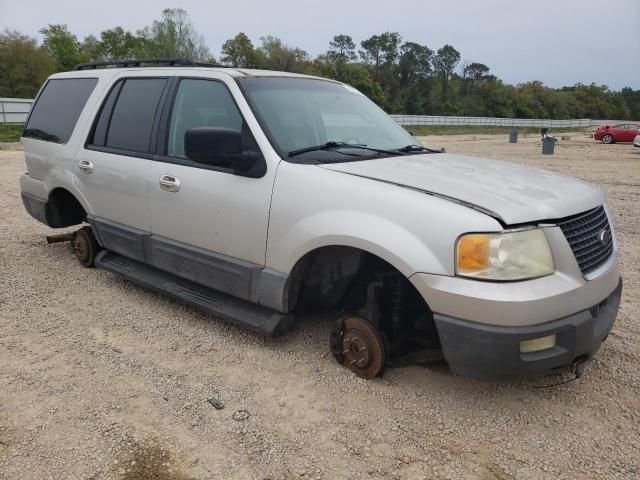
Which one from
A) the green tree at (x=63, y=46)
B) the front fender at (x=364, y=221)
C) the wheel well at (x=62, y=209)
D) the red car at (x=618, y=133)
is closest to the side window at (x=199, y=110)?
the front fender at (x=364, y=221)

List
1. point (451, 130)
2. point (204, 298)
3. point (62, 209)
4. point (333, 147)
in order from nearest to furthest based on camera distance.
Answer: point (333, 147) → point (204, 298) → point (62, 209) → point (451, 130)

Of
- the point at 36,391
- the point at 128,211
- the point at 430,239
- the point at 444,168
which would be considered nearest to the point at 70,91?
Answer: the point at 128,211

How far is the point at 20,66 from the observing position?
42656 mm

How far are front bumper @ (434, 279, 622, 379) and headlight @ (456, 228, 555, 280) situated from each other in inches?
9.8

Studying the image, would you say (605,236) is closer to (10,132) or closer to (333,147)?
(333,147)

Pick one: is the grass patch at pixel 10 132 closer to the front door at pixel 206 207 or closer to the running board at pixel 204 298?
the running board at pixel 204 298

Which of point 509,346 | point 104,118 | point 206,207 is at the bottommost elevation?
point 509,346

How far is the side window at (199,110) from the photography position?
3.46 meters

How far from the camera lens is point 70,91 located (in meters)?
4.88

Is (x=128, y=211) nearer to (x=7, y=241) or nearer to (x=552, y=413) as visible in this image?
(x=7, y=241)

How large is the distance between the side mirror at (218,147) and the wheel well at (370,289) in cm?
72

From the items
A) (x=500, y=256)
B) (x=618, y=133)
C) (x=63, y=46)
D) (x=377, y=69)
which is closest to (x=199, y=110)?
(x=500, y=256)

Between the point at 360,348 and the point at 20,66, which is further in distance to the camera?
the point at 20,66

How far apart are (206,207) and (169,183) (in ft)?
1.38
